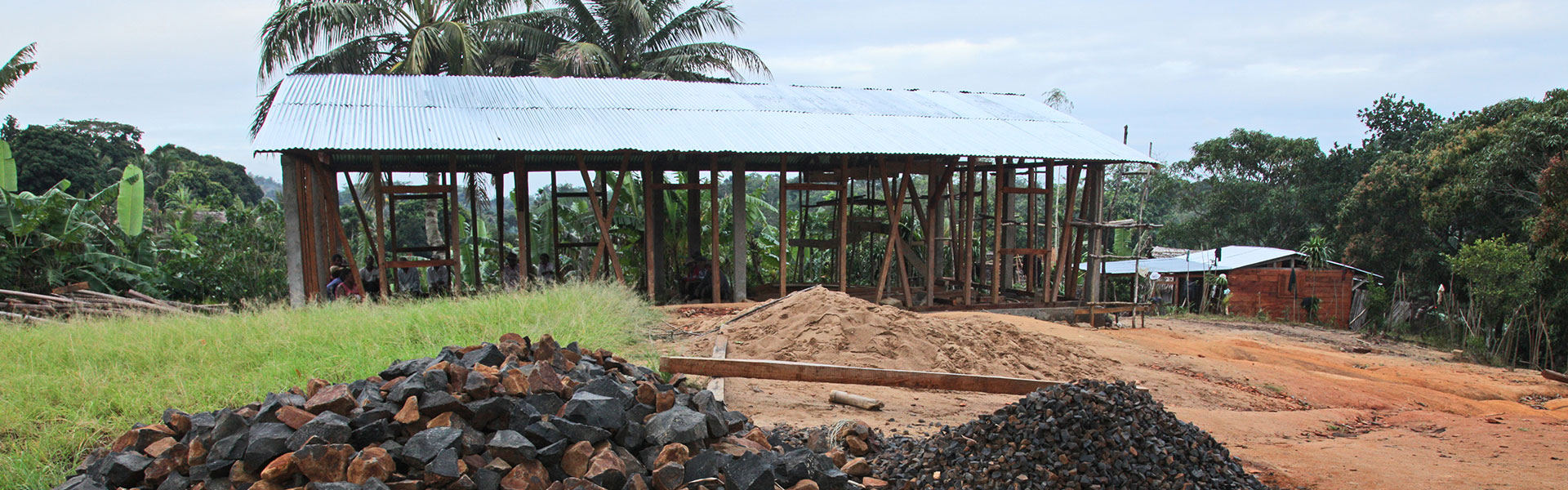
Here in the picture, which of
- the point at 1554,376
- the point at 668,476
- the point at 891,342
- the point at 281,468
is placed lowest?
the point at 1554,376

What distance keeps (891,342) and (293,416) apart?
499 cm

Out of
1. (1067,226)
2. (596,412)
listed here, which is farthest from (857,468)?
(1067,226)

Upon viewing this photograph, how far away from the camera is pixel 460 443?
146 inches

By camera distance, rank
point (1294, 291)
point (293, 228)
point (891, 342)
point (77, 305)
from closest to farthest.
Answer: point (891, 342), point (77, 305), point (293, 228), point (1294, 291)

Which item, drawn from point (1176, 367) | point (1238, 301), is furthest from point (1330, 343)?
point (1176, 367)

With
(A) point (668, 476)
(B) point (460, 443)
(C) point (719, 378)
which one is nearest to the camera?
(B) point (460, 443)

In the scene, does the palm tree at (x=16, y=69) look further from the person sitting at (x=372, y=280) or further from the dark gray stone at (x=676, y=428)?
the dark gray stone at (x=676, y=428)

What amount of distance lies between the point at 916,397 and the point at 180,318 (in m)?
6.05

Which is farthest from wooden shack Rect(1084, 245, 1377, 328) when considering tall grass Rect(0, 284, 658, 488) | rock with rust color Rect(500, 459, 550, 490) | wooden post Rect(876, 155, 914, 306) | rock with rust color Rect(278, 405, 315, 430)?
rock with rust color Rect(278, 405, 315, 430)

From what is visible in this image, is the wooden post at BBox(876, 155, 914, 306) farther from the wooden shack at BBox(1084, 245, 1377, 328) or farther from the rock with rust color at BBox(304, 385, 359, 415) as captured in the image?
the wooden shack at BBox(1084, 245, 1377, 328)

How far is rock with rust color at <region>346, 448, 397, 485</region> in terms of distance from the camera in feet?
11.5

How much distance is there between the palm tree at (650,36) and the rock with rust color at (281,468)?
17.2 m

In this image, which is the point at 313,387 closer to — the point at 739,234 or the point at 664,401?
the point at 664,401

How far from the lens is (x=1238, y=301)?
2327cm
